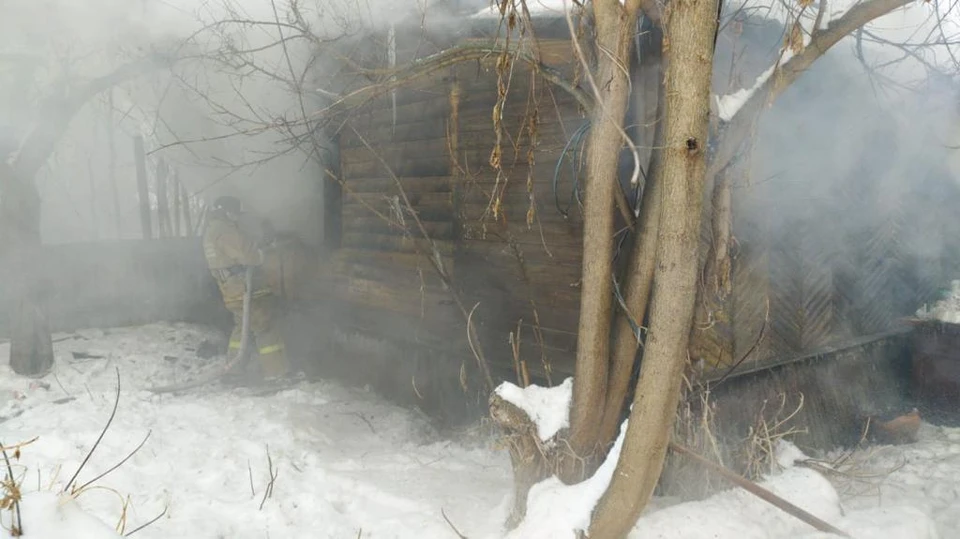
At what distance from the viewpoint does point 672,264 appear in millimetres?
3023

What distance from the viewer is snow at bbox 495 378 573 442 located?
3.60 meters

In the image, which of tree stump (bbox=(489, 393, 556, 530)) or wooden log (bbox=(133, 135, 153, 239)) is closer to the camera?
tree stump (bbox=(489, 393, 556, 530))

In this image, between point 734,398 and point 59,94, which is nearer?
point 734,398

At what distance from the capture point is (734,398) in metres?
5.02

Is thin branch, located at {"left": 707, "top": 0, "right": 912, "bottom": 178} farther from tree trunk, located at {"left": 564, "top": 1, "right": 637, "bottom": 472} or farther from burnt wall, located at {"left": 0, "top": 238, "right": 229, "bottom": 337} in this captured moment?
burnt wall, located at {"left": 0, "top": 238, "right": 229, "bottom": 337}

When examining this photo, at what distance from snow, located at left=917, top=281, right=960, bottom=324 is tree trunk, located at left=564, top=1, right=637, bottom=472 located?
527 centimetres

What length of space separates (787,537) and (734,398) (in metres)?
1.50

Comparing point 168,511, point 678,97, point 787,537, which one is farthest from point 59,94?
point 787,537

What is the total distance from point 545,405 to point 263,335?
5.30m

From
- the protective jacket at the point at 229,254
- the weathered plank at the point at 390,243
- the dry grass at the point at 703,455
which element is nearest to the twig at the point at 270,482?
the weathered plank at the point at 390,243

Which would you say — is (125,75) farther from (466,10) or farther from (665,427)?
(665,427)

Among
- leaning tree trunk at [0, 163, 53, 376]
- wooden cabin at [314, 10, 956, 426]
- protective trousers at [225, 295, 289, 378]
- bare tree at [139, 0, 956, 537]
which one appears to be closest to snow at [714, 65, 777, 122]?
bare tree at [139, 0, 956, 537]

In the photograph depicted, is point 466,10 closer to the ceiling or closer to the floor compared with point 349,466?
closer to the ceiling

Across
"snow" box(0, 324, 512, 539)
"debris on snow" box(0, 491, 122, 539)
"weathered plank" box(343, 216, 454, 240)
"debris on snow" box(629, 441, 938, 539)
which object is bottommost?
"snow" box(0, 324, 512, 539)
